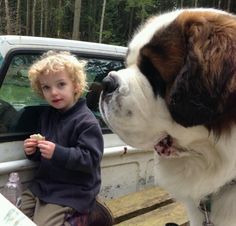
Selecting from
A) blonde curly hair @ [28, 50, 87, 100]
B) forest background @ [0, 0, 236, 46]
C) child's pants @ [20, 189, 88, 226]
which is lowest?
forest background @ [0, 0, 236, 46]

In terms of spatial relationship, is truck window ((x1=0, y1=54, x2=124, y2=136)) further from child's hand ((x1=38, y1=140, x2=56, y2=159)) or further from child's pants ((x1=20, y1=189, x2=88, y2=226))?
child's pants ((x1=20, y1=189, x2=88, y2=226))

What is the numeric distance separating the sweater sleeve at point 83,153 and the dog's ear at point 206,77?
1.22 meters

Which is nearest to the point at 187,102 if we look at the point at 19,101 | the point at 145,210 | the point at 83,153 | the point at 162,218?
the point at 83,153

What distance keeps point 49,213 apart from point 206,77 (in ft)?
5.34

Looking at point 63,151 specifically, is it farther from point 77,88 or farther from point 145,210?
point 145,210

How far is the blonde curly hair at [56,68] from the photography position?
3074 mm

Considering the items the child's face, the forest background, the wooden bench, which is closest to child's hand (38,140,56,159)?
the child's face

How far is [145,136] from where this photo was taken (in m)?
1.95

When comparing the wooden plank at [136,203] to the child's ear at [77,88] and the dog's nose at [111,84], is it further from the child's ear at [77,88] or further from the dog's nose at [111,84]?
the dog's nose at [111,84]

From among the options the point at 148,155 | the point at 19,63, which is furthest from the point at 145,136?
the point at 148,155

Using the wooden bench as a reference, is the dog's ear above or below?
above

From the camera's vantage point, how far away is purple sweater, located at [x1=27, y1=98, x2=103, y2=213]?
298 cm

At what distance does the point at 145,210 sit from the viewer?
13.2ft

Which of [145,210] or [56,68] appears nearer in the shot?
[56,68]
